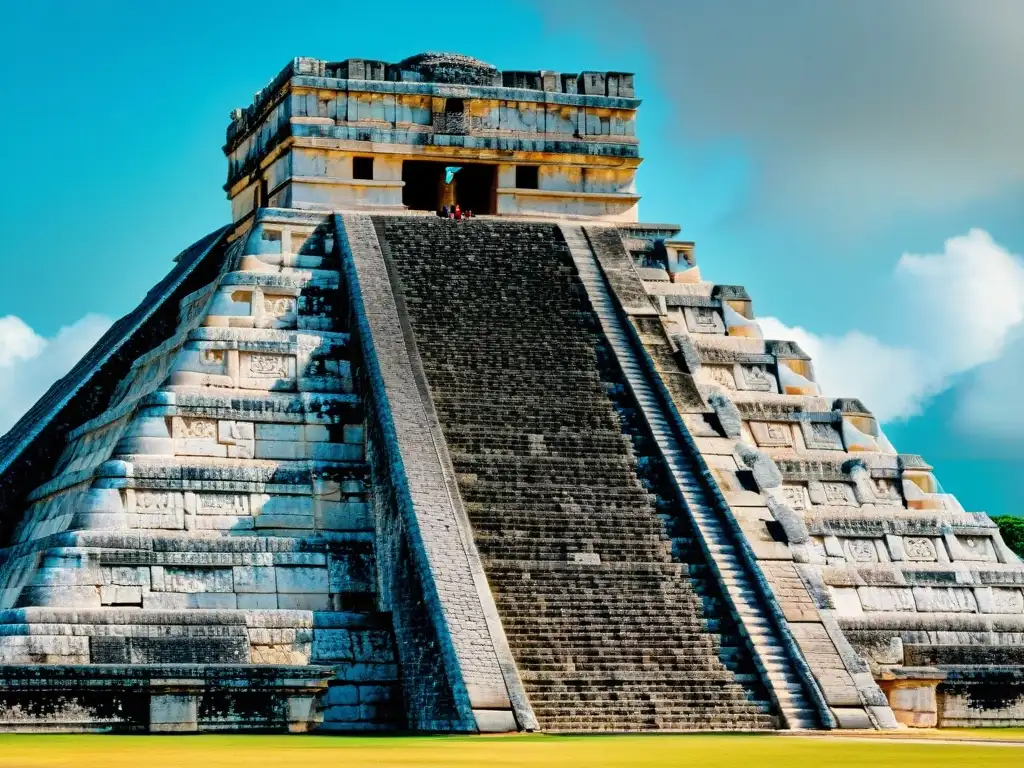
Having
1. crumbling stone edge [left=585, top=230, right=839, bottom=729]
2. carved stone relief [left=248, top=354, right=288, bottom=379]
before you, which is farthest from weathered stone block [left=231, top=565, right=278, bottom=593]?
crumbling stone edge [left=585, top=230, right=839, bottom=729]

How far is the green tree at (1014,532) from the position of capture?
132ft

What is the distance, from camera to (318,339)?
1967 centimetres

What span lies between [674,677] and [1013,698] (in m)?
3.85

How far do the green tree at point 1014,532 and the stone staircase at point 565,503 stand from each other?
21.1m

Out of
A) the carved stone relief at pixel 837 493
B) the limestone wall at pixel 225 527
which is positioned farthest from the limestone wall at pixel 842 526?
the limestone wall at pixel 225 527

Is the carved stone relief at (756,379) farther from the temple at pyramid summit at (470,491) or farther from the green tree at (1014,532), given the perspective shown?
the green tree at (1014,532)

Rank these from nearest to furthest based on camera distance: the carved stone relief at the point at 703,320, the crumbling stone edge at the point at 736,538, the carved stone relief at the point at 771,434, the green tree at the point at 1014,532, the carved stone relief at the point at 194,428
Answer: the crumbling stone edge at the point at 736,538, the carved stone relief at the point at 194,428, the carved stone relief at the point at 771,434, the carved stone relief at the point at 703,320, the green tree at the point at 1014,532

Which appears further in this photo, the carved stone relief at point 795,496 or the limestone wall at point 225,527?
the carved stone relief at point 795,496

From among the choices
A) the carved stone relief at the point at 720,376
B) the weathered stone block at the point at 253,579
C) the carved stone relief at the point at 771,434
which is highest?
the carved stone relief at the point at 720,376

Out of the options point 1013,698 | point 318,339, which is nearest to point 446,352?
point 318,339

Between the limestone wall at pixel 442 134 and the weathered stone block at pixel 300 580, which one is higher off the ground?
the limestone wall at pixel 442 134

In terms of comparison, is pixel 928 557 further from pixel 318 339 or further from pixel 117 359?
pixel 117 359

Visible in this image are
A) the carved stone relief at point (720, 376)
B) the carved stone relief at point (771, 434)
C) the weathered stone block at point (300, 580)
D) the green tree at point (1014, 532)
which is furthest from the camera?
the green tree at point (1014, 532)

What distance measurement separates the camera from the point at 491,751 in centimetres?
1269
